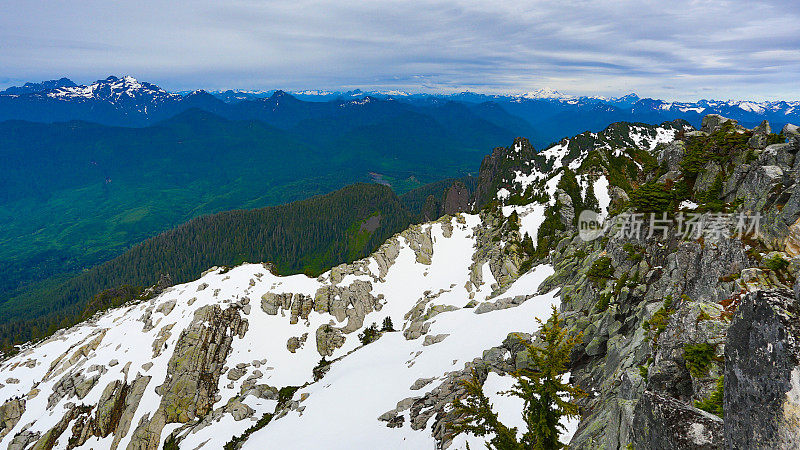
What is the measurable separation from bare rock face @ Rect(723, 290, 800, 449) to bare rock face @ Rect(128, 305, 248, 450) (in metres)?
70.6

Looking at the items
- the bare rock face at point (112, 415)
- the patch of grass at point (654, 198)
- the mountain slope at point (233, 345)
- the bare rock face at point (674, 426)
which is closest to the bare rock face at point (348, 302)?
the mountain slope at point (233, 345)

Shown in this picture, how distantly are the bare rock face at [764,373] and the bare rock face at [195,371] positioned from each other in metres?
70.6

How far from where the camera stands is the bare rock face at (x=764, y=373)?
5.49 metres

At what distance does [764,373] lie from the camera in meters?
5.90

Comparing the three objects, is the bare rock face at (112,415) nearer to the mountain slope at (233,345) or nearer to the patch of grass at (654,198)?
the mountain slope at (233,345)

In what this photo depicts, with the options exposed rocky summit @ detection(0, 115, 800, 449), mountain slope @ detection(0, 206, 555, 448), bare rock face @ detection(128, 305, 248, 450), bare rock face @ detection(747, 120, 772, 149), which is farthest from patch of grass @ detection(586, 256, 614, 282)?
bare rock face @ detection(128, 305, 248, 450)

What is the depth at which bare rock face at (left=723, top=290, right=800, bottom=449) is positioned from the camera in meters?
5.49

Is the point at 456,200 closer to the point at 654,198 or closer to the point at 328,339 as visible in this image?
the point at 328,339

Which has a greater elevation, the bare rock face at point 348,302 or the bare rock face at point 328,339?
the bare rock face at point 348,302

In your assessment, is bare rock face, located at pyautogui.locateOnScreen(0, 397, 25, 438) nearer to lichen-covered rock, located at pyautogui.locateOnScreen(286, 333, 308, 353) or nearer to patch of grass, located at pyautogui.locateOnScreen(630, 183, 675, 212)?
lichen-covered rock, located at pyautogui.locateOnScreen(286, 333, 308, 353)

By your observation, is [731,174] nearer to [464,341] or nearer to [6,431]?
[464,341]

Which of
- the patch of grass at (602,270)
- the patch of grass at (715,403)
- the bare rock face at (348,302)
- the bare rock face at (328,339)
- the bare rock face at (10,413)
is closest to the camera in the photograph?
the patch of grass at (715,403)

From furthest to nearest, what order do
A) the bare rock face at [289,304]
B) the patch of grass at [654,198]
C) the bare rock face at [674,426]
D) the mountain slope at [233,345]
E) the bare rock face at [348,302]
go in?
the bare rock face at [348,302], the bare rock face at [289,304], the mountain slope at [233,345], the patch of grass at [654,198], the bare rock face at [674,426]

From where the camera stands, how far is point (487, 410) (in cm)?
1160
